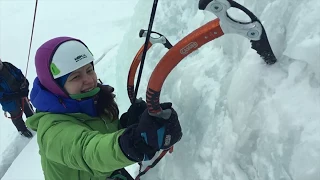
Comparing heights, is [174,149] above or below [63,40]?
below

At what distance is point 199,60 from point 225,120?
0.76 meters

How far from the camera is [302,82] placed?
151 centimetres

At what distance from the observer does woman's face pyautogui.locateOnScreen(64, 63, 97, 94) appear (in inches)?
73.4

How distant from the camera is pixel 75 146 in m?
1.53

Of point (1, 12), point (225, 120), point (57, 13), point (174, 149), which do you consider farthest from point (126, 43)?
point (1, 12)

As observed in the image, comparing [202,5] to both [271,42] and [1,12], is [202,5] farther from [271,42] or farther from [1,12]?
[1,12]

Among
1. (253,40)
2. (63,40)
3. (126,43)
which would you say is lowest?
(126,43)

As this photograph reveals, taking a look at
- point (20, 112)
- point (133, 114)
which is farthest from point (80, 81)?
point (20, 112)

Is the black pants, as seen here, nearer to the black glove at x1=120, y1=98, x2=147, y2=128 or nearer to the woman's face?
the black glove at x1=120, y1=98, x2=147, y2=128

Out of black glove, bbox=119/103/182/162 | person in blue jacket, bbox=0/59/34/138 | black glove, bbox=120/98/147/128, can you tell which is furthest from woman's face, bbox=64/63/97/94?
person in blue jacket, bbox=0/59/34/138

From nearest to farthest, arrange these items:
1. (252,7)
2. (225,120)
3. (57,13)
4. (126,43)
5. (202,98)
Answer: (225,120) < (252,7) < (202,98) < (126,43) < (57,13)

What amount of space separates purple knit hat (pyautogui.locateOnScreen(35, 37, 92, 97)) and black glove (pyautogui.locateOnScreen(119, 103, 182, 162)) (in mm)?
570

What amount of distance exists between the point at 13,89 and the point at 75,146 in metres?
3.19

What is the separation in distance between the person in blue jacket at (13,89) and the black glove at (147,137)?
3232 millimetres
